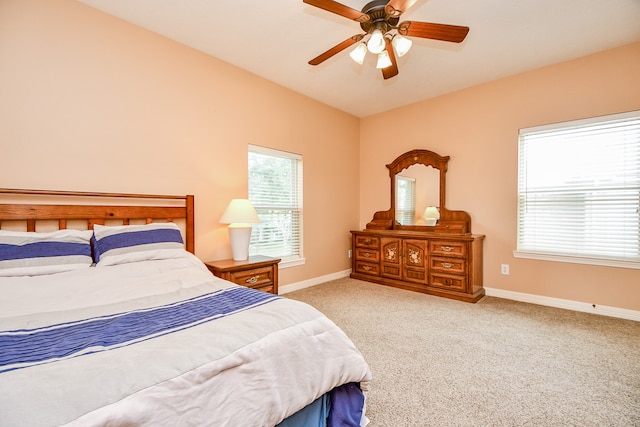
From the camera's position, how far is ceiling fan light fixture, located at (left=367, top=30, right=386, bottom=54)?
1976mm

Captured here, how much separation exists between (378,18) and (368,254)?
3093 millimetres

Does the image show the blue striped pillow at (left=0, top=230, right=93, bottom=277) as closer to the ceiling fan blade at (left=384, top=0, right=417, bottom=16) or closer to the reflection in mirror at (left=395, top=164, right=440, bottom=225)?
the ceiling fan blade at (left=384, top=0, right=417, bottom=16)

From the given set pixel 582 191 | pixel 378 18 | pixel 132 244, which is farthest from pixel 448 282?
pixel 132 244

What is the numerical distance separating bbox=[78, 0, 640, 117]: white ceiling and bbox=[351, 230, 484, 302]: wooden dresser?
6.54 feet

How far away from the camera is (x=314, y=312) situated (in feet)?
4.45

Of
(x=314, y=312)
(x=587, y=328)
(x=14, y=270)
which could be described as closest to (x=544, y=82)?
(x=587, y=328)

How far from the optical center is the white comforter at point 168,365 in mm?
706

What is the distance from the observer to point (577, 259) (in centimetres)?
307

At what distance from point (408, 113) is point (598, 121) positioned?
7.08ft

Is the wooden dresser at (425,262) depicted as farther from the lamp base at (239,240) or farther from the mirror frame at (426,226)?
the lamp base at (239,240)

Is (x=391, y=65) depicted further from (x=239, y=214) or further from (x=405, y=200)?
(x=405, y=200)

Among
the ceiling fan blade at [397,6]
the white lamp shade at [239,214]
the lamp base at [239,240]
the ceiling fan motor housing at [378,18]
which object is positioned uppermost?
the ceiling fan motor housing at [378,18]

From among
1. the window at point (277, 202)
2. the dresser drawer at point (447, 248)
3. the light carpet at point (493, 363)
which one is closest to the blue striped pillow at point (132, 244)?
the window at point (277, 202)

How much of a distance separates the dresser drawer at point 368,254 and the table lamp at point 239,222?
Result: 2009 millimetres
